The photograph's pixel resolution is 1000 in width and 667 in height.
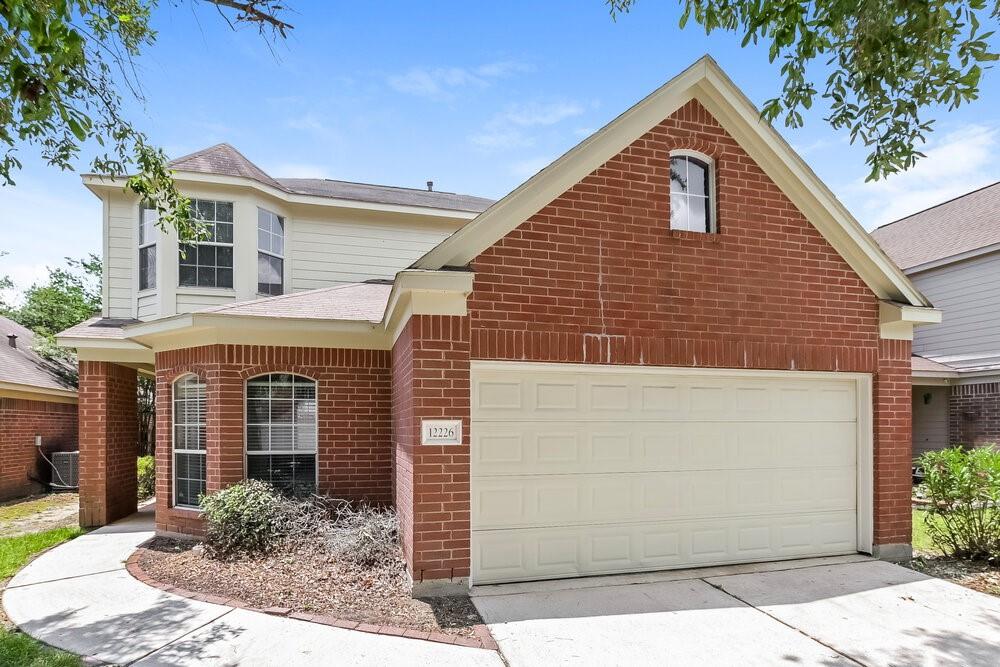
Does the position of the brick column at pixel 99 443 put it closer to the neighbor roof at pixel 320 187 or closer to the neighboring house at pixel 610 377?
the neighboring house at pixel 610 377

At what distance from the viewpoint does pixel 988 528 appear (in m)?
7.66

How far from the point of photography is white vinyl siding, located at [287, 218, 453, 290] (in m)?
13.5

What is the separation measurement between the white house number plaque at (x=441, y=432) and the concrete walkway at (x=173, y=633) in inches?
72.8

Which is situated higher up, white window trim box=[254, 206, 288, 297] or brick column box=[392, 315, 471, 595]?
white window trim box=[254, 206, 288, 297]

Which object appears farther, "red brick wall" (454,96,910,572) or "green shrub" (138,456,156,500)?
"green shrub" (138,456,156,500)

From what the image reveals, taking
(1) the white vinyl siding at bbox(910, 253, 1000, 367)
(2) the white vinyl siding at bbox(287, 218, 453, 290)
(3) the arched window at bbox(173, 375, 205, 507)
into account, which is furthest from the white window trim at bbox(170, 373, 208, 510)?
(1) the white vinyl siding at bbox(910, 253, 1000, 367)

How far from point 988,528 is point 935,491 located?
67 centimetres

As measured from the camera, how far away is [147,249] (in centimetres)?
1229

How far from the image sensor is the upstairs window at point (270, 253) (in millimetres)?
12648

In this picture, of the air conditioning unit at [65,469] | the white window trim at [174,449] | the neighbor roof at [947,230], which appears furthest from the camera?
→ the neighbor roof at [947,230]

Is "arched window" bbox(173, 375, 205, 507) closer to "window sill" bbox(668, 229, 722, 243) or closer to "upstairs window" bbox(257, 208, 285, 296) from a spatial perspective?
"upstairs window" bbox(257, 208, 285, 296)

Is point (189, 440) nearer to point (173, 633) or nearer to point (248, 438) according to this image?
point (248, 438)

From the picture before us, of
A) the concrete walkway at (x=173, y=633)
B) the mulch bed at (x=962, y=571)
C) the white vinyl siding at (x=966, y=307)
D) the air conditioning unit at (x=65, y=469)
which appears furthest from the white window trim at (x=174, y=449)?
the white vinyl siding at (x=966, y=307)

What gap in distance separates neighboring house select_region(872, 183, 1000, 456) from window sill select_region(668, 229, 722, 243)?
36.3ft
